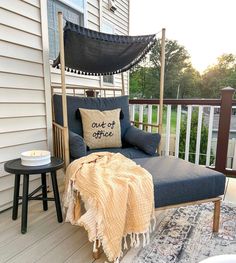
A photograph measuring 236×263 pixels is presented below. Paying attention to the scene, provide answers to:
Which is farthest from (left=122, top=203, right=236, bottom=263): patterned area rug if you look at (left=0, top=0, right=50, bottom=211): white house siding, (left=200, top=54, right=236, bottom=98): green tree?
(left=200, top=54, right=236, bottom=98): green tree

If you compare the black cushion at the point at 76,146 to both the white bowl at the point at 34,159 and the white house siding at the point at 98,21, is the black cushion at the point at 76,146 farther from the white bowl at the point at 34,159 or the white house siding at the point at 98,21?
the white house siding at the point at 98,21

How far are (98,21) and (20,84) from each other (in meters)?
2.11

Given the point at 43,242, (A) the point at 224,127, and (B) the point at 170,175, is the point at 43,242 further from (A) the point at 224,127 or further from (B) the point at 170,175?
(A) the point at 224,127

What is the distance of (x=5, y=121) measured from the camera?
1.93 meters

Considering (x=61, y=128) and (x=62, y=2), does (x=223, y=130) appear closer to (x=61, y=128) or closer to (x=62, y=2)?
(x=61, y=128)

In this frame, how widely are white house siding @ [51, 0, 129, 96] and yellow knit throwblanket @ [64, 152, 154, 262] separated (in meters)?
1.54

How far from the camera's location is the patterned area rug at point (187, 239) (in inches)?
54.9

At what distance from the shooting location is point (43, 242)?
1554 mm

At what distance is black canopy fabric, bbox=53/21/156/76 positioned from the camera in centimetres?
190

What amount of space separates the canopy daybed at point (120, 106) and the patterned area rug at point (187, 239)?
0.41ft

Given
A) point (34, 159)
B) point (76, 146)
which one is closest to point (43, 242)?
point (34, 159)

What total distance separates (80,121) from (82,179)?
1053 mm

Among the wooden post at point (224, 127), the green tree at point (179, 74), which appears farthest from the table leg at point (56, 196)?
the green tree at point (179, 74)

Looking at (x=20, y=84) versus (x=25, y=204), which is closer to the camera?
(x=25, y=204)
